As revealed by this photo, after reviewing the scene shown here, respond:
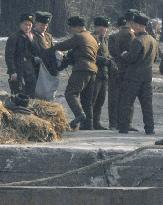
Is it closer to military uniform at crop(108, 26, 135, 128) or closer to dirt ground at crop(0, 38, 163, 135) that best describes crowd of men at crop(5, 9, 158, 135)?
military uniform at crop(108, 26, 135, 128)

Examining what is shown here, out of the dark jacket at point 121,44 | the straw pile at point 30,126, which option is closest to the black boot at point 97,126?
the dark jacket at point 121,44

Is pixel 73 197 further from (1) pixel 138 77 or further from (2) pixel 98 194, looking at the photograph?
(1) pixel 138 77

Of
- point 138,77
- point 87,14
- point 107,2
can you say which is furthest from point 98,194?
point 107,2

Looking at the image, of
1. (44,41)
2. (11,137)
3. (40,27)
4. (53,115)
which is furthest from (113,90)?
(11,137)

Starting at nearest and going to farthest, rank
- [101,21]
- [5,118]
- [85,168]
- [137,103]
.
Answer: [85,168]
[5,118]
[101,21]
[137,103]

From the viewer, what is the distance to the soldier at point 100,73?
12.9m

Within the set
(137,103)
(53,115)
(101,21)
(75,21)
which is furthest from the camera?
(137,103)

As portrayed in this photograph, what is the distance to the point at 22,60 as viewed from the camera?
41.3 ft

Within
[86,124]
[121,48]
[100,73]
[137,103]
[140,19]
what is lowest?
[137,103]

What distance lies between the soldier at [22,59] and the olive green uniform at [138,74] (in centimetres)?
117

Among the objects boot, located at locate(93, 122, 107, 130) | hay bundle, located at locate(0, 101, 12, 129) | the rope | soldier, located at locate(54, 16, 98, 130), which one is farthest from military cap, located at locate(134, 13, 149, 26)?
the rope

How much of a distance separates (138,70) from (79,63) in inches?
28.1

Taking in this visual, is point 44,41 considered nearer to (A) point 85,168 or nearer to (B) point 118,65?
(B) point 118,65

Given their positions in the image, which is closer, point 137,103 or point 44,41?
point 44,41
